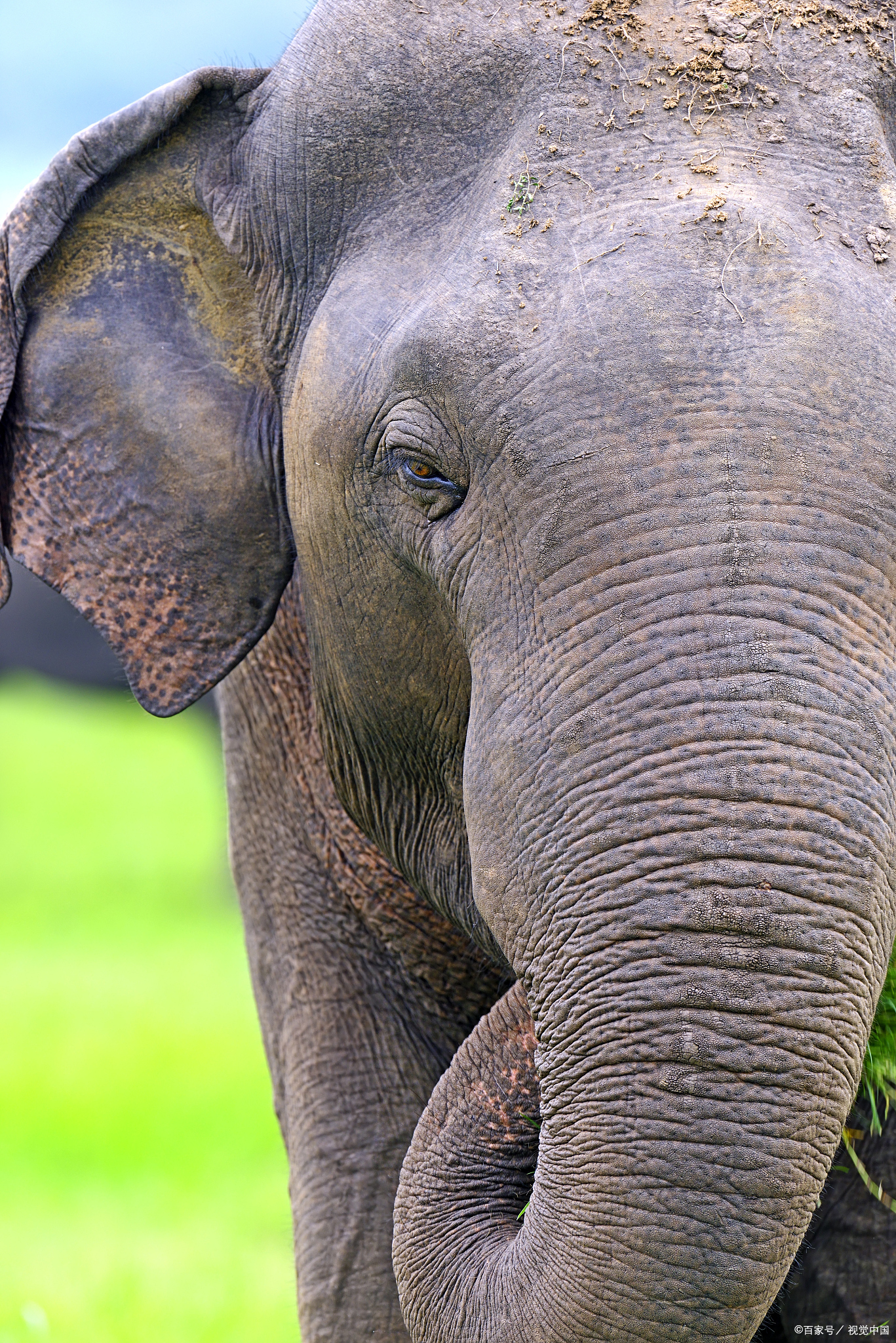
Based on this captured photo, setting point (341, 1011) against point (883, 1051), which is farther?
point (341, 1011)

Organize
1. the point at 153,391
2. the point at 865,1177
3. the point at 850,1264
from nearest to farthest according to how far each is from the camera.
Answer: the point at 865,1177, the point at 153,391, the point at 850,1264

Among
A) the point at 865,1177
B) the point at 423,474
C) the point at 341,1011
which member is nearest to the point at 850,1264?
the point at 865,1177

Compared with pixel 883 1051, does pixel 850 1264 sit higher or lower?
lower

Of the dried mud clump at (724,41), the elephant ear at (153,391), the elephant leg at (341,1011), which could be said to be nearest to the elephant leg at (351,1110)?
the elephant leg at (341,1011)

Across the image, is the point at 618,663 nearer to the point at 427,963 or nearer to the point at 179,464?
the point at 179,464

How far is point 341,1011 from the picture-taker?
154 inches

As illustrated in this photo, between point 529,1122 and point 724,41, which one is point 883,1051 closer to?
point 529,1122

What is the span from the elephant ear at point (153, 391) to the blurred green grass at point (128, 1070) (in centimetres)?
190

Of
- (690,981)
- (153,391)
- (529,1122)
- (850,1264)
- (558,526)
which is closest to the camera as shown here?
(690,981)

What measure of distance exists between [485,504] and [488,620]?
0.15 meters

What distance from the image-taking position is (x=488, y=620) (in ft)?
8.89

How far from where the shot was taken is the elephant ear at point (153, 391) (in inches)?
132

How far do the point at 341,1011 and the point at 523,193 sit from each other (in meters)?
1.78

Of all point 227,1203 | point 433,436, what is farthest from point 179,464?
point 227,1203
